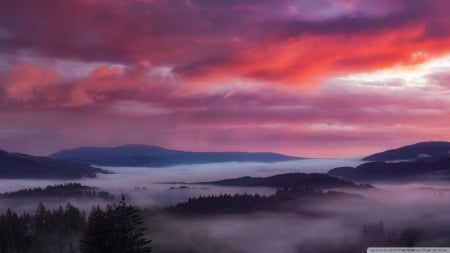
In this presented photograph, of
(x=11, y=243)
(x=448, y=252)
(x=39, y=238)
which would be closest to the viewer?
(x=448, y=252)

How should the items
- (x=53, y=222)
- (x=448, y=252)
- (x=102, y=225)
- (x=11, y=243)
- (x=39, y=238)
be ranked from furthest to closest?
1. (x=53, y=222)
2. (x=39, y=238)
3. (x=11, y=243)
4. (x=102, y=225)
5. (x=448, y=252)

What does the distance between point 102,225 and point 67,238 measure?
150 meters

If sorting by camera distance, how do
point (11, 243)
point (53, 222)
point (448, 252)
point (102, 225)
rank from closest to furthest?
1. point (448, 252)
2. point (102, 225)
3. point (11, 243)
4. point (53, 222)

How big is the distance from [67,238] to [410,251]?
177 meters

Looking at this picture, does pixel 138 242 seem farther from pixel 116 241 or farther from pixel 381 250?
pixel 381 250

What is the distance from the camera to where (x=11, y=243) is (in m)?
163

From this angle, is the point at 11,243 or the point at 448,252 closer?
the point at 448,252

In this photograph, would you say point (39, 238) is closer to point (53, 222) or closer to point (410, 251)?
point (53, 222)

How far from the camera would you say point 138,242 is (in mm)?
53531

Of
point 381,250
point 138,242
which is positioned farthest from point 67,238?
point 381,250

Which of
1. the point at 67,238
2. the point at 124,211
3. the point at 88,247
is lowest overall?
the point at 67,238

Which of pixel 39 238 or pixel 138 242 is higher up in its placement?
pixel 138 242

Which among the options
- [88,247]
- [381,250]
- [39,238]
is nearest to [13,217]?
[39,238]

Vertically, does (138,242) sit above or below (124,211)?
below
